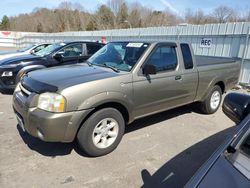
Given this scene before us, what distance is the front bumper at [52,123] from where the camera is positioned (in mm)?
3018

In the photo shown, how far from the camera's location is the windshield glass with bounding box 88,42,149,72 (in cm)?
399

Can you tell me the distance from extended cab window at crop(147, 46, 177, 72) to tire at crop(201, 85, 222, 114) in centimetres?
151

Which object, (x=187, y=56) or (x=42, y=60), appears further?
(x=42, y=60)

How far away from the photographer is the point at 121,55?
4.26m

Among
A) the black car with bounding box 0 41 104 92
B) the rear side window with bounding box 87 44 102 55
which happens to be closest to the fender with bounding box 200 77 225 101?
the black car with bounding box 0 41 104 92

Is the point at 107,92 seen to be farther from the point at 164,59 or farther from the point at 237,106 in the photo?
the point at 237,106

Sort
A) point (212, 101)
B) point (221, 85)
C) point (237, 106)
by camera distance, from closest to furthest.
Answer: point (237, 106) < point (212, 101) < point (221, 85)

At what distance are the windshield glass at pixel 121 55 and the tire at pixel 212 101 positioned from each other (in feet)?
7.41

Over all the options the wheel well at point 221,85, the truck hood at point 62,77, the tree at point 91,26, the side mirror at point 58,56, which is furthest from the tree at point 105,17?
the truck hood at point 62,77

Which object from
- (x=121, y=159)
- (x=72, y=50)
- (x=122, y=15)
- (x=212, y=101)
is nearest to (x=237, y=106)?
(x=121, y=159)

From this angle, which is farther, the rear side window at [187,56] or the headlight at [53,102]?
the rear side window at [187,56]

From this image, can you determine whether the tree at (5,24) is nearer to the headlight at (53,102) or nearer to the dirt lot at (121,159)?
the dirt lot at (121,159)

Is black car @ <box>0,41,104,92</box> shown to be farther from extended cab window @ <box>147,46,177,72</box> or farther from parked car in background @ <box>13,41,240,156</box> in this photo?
extended cab window @ <box>147,46,177,72</box>

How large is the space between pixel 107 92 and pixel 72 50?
4.81m
